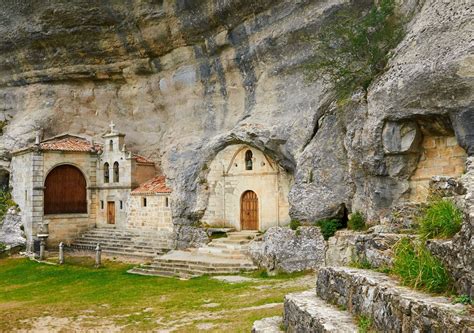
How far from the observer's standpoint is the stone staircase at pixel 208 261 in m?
18.4

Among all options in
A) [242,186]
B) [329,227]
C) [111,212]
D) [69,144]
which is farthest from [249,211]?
[69,144]

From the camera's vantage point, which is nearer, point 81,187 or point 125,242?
point 125,242

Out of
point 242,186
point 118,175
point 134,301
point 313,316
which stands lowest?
point 134,301

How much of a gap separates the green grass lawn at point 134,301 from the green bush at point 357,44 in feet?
23.2

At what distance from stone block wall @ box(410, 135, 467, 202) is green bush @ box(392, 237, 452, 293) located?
915cm

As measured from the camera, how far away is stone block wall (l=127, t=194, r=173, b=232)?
25656mm

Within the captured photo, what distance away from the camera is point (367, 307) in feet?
18.5

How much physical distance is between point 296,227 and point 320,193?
1.53 metres

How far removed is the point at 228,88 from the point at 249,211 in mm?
6281

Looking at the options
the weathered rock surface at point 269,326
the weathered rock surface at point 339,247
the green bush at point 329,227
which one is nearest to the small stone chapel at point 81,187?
the green bush at point 329,227

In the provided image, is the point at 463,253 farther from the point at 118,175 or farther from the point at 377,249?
the point at 118,175

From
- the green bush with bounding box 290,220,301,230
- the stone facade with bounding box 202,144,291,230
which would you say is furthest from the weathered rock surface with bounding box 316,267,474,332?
the stone facade with bounding box 202,144,291,230

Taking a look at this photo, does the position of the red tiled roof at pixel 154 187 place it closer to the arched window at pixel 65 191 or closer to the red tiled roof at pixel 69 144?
the arched window at pixel 65 191

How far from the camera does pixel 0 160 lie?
30.5m
